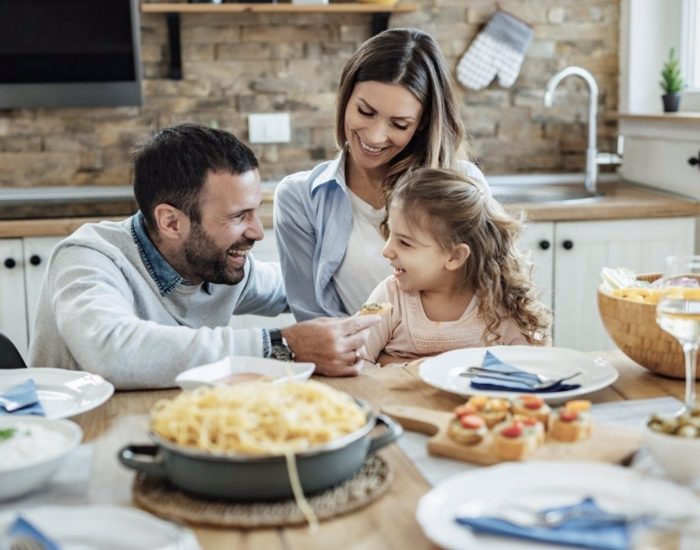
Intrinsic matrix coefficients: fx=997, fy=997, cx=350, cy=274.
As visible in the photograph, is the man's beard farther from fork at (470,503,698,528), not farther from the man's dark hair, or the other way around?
fork at (470,503,698,528)

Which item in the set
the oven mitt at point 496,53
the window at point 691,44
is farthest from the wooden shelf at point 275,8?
the window at point 691,44

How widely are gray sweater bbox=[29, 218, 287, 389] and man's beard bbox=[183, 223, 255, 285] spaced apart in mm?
50

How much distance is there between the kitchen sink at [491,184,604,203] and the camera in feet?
12.7

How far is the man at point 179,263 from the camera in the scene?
182 centimetres

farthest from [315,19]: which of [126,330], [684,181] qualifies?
[126,330]

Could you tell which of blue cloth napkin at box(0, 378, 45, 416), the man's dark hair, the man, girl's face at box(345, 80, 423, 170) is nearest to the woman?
girl's face at box(345, 80, 423, 170)

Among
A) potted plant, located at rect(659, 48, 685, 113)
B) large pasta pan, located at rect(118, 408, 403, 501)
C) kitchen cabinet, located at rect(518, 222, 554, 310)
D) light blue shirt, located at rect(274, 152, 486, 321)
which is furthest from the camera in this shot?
potted plant, located at rect(659, 48, 685, 113)

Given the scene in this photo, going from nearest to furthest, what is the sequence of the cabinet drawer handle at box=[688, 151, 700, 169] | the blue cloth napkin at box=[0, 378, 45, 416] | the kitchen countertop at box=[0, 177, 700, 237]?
the blue cloth napkin at box=[0, 378, 45, 416] < the kitchen countertop at box=[0, 177, 700, 237] < the cabinet drawer handle at box=[688, 151, 700, 169]

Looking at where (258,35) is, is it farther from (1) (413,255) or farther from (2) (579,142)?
(1) (413,255)

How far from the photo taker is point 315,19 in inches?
152

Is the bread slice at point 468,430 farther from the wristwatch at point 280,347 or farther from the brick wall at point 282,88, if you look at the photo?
the brick wall at point 282,88

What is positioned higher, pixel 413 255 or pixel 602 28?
pixel 602 28

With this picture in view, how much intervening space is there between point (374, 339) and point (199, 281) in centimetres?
41

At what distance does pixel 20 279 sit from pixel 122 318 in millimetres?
1634
